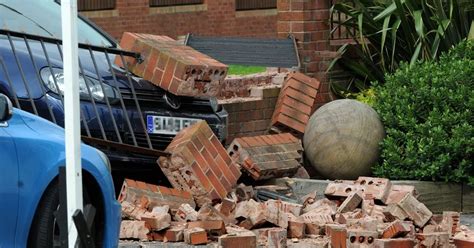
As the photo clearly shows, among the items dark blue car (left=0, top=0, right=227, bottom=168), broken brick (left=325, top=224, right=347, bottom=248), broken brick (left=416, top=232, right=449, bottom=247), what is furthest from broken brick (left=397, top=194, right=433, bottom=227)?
dark blue car (left=0, top=0, right=227, bottom=168)

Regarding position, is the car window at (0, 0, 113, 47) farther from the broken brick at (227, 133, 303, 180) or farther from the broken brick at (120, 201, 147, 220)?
the broken brick at (120, 201, 147, 220)

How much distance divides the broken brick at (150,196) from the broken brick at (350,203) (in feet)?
3.80

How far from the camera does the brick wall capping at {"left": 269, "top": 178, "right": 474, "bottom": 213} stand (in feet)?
36.4

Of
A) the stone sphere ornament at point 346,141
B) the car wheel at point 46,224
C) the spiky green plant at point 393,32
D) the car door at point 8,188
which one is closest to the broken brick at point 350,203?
the stone sphere ornament at point 346,141

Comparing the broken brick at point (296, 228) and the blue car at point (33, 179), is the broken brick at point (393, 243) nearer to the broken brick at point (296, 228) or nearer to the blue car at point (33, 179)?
the broken brick at point (296, 228)

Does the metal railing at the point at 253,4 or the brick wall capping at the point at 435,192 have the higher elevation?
the metal railing at the point at 253,4

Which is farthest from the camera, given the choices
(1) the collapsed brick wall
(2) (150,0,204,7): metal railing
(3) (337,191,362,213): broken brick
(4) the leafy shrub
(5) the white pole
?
(2) (150,0,204,7): metal railing

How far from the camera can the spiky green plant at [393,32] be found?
1248 cm

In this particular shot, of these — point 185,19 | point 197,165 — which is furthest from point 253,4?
point 197,165

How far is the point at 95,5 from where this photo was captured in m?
27.6

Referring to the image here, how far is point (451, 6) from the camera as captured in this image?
1248 cm

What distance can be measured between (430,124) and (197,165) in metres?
2.25

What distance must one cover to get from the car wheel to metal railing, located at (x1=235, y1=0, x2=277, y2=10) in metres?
24.8

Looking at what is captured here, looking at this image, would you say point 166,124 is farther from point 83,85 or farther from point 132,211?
point 132,211
